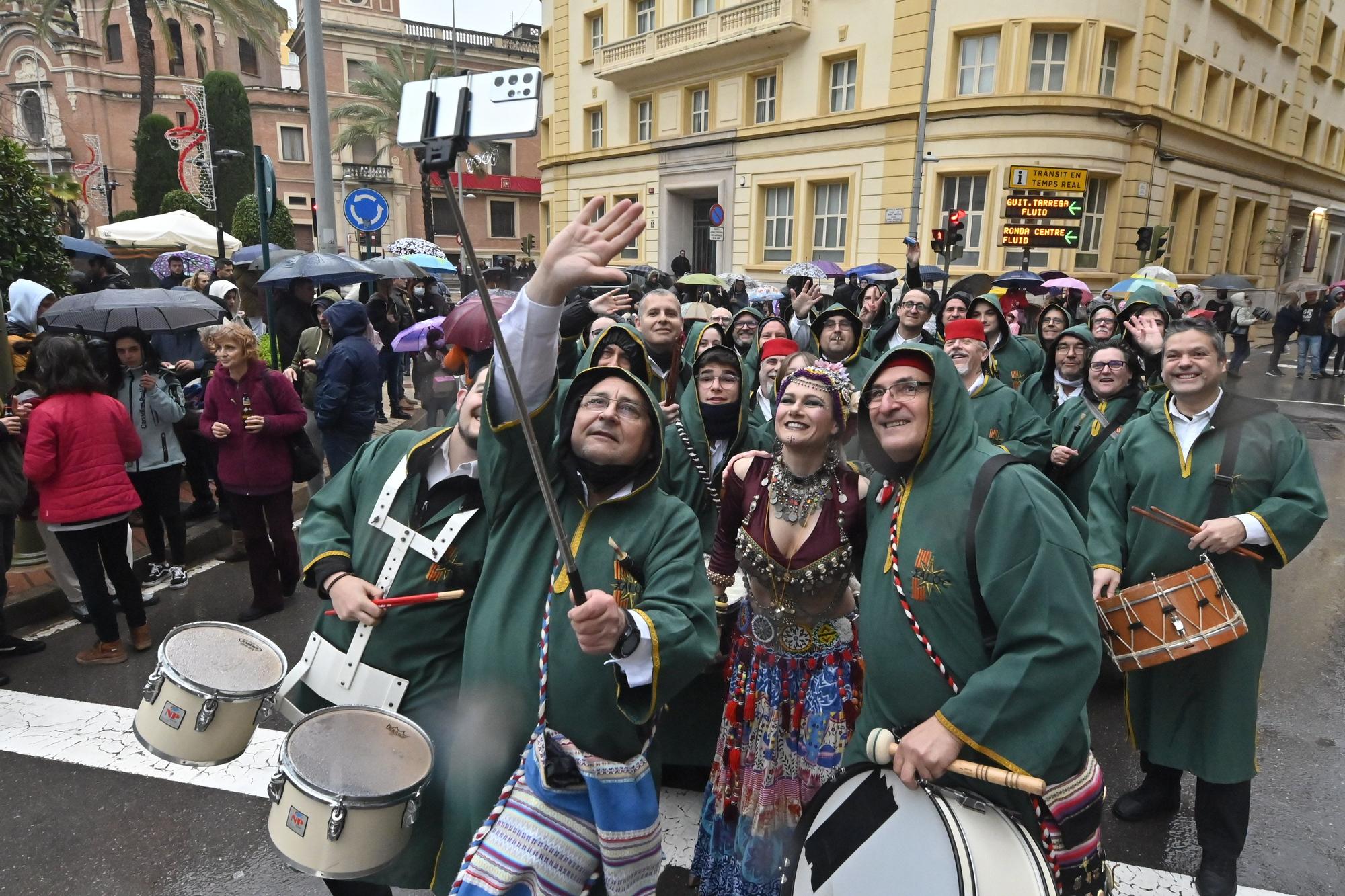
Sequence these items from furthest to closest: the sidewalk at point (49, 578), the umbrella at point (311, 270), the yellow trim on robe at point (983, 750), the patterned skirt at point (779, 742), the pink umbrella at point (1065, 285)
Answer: the pink umbrella at point (1065, 285), the umbrella at point (311, 270), the sidewalk at point (49, 578), the patterned skirt at point (779, 742), the yellow trim on robe at point (983, 750)

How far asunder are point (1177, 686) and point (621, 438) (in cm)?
256

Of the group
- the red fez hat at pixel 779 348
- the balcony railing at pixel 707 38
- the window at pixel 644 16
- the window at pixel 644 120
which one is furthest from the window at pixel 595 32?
the red fez hat at pixel 779 348

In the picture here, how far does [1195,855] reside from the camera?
3.57 meters

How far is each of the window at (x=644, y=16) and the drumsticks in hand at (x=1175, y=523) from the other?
30.3 metres

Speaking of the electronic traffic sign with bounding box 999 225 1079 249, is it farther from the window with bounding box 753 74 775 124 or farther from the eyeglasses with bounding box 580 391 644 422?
the eyeglasses with bounding box 580 391 644 422

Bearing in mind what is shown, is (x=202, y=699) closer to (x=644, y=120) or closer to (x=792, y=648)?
(x=792, y=648)

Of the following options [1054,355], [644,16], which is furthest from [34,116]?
[1054,355]

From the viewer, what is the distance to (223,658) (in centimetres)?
261

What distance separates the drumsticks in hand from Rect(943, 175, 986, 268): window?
21214 mm

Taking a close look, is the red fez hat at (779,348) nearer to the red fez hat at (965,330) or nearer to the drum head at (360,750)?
the red fez hat at (965,330)

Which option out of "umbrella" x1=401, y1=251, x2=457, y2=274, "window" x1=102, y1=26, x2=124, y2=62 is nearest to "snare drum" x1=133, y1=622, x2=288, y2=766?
"umbrella" x1=401, y1=251, x2=457, y2=274

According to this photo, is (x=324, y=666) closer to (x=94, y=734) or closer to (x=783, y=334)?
(x=94, y=734)

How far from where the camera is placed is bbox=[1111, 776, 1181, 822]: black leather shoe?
3811 mm

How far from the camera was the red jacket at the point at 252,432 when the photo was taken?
5.66 m
